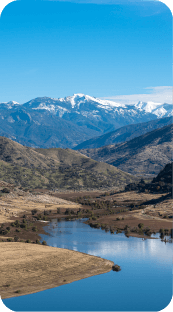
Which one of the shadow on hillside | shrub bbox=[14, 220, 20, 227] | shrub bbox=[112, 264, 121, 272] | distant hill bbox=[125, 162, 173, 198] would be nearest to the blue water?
shrub bbox=[112, 264, 121, 272]

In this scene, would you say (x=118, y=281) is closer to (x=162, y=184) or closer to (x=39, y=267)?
(x=39, y=267)

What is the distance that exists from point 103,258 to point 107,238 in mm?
14772

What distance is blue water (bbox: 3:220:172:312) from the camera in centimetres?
3294

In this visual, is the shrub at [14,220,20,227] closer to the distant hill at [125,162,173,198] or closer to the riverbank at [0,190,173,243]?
the riverbank at [0,190,173,243]

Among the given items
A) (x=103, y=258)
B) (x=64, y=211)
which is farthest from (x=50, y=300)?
(x=64, y=211)

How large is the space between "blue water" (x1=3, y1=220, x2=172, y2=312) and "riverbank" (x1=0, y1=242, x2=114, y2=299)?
56.6 inches

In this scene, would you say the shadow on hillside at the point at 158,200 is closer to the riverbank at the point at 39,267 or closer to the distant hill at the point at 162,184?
the distant hill at the point at 162,184

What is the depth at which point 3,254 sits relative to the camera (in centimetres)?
4856

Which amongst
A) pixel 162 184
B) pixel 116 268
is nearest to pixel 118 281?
pixel 116 268

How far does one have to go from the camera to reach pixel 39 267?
143ft

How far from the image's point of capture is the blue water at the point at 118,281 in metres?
32.9

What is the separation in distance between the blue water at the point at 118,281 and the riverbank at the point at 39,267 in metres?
1.44

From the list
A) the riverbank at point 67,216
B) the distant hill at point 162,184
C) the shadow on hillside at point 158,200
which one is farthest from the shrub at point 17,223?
the distant hill at point 162,184

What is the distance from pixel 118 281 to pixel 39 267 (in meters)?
10.2
